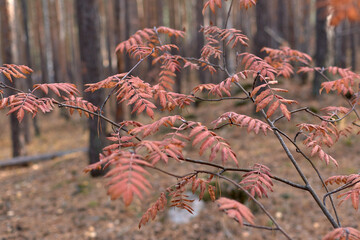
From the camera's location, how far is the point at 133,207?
515cm

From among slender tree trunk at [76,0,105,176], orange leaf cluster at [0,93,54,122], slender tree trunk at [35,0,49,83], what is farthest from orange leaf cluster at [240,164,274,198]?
A: slender tree trunk at [35,0,49,83]

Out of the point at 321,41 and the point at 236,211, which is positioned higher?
the point at 321,41

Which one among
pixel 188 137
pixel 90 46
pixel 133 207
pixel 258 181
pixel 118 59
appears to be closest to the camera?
pixel 188 137

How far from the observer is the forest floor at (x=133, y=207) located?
4512 millimetres

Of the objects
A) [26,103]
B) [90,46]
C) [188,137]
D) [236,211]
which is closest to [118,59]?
[90,46]

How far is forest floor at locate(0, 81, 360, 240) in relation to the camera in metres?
4.51

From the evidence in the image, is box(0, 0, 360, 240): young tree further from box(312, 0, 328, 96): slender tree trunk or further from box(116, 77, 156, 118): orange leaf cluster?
box(312, 0, 328, 96): slender tree trunk

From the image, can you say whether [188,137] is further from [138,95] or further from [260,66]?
[260,66]

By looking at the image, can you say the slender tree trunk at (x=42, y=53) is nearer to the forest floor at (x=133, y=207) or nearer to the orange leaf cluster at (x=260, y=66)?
the forest floor at (x=133, y=207)

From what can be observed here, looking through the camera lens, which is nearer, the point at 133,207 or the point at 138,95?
the point at 138,95

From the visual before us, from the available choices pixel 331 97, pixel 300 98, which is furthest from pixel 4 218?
pixel 331 97

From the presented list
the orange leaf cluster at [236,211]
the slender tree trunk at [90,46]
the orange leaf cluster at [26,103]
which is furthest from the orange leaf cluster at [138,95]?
the slender tree trunk at [90,46]

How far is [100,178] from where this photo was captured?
21.0ft

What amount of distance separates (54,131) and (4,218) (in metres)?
10.0
